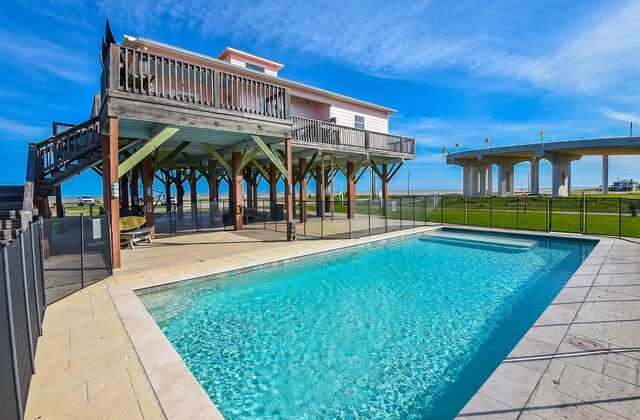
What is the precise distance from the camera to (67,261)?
6.50 m

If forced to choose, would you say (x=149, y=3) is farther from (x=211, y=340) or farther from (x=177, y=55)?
(x=211, y=340)

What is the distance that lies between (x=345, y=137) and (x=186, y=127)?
9.78m

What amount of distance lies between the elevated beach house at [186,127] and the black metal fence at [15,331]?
4.80m

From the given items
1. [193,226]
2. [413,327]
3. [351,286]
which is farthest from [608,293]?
[193,226]

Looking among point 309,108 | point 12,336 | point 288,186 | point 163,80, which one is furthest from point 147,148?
point 309,108

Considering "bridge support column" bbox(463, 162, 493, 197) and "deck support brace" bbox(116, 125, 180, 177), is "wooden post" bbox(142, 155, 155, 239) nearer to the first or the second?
"deck support brace" bbox(116, 125, 180, 177)

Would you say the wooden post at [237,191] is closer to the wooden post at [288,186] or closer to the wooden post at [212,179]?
the wooden post at [288,186]

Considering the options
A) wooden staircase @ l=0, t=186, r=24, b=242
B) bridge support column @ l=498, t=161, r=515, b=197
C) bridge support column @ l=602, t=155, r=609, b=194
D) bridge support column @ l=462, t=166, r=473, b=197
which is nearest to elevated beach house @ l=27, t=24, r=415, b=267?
wooden staircase @ l=0, t=186, r=24, b=242

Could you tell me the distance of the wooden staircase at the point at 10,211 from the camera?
671cm

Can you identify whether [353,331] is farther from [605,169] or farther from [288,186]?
[605,169]

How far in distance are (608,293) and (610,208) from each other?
24179 mm

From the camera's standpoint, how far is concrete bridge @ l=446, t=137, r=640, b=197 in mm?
28938

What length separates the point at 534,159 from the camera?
37219mm

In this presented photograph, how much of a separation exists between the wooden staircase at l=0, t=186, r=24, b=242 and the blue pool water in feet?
11.8
